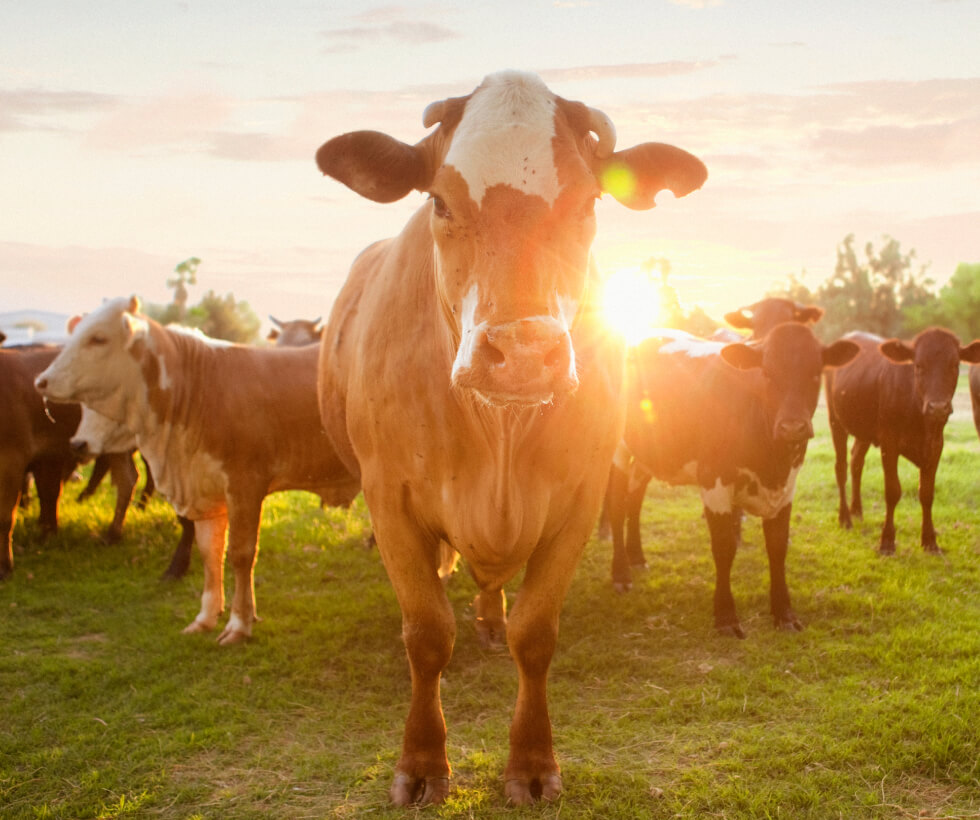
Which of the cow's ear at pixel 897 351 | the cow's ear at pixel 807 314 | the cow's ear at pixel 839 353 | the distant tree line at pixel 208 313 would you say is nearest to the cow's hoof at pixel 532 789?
the cow's ear at pixel 839 353

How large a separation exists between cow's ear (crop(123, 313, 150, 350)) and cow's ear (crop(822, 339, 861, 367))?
16.0 feet

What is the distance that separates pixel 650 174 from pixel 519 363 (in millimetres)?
1339

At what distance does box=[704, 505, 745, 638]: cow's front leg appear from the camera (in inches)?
233

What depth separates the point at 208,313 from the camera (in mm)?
54188

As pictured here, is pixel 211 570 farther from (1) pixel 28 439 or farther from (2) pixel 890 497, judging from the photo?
(2) pixel 890 497

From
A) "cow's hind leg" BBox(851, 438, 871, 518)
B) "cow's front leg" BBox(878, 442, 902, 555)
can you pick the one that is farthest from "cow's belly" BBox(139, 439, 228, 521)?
"cow's hind leg" BBox(851, 438, 871, 518)

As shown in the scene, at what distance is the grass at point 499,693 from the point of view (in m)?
3.76

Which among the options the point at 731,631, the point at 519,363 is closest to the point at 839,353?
the point at 731,631

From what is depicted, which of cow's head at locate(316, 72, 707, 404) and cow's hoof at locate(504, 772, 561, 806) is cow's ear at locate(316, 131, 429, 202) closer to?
cow's head at locate(316, 72, 707, 404)

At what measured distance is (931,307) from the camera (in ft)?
195

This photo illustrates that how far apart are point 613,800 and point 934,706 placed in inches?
75.3

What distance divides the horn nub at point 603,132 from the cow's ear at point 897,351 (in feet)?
17.1

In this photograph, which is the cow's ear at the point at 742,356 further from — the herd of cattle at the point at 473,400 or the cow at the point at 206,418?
the cow at the point at 206,418

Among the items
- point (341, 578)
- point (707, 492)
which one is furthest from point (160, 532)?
point (707, 492)
